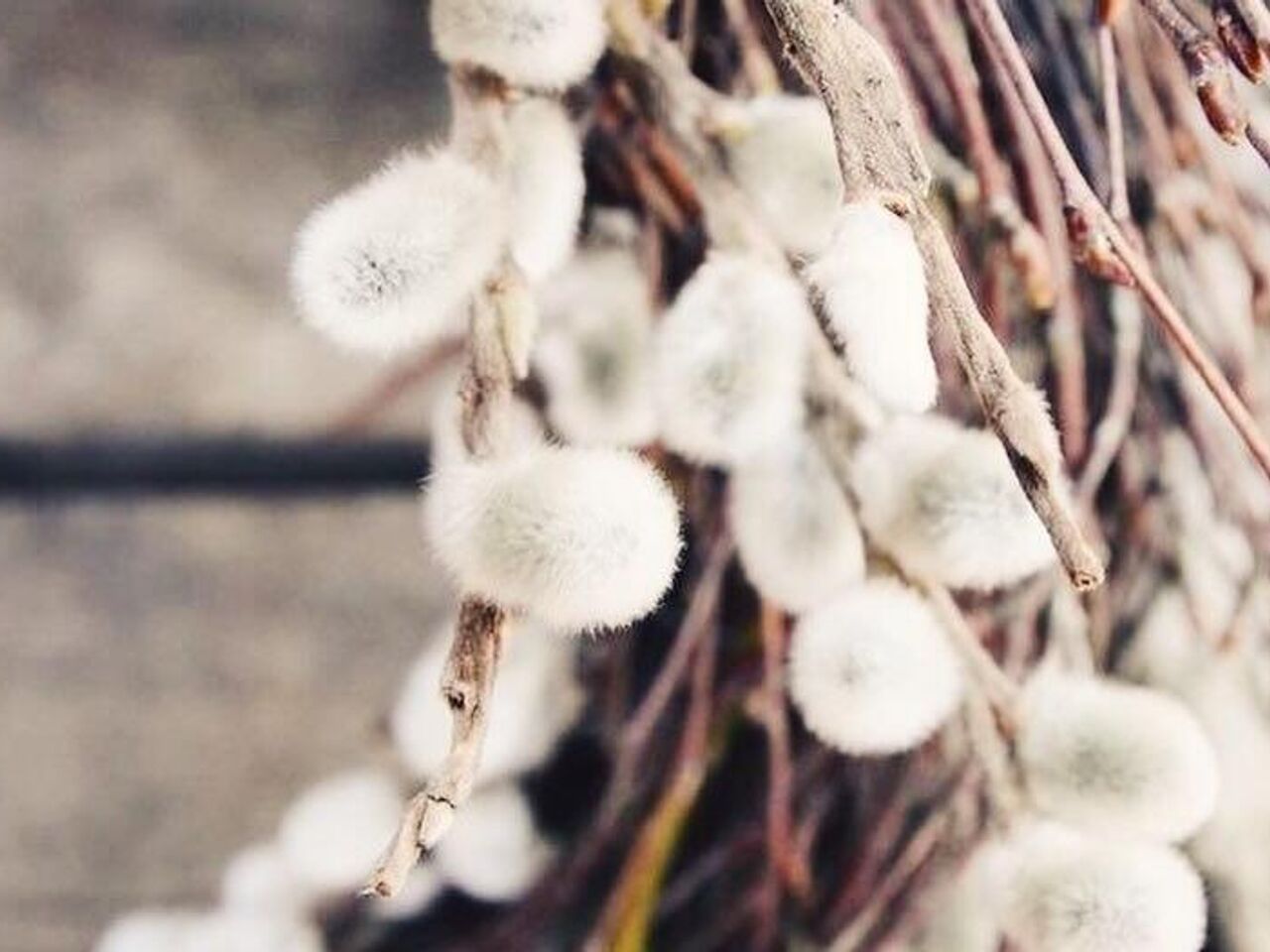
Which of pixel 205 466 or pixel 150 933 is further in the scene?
pixel 205 466

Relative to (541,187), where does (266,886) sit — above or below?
below

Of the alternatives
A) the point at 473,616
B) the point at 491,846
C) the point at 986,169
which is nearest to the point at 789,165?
A: the point at 986,169

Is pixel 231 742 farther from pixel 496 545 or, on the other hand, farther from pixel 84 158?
pixel 496 545

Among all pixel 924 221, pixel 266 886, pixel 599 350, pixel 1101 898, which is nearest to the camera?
pixel 924 221

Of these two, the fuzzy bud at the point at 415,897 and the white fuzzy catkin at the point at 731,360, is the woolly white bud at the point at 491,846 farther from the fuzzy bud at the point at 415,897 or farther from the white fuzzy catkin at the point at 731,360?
the white fuzzy catkin at the point at 731,360

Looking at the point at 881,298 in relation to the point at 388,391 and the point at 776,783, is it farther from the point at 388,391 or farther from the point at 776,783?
the point at 388,391

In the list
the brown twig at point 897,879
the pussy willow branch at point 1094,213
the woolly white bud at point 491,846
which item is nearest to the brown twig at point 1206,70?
the pussy willow branch at point 1094,213

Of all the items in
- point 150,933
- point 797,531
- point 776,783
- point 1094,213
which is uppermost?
point 1094,213

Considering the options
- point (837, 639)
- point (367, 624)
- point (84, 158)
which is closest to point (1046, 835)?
point (837, 639)
